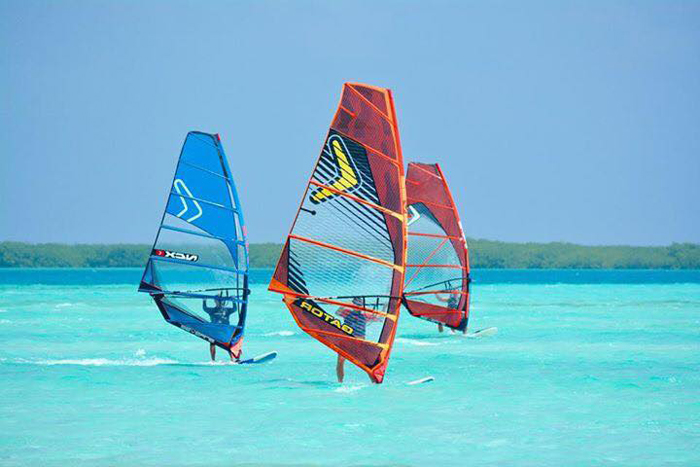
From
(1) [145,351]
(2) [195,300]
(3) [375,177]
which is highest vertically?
(3) [375,177]

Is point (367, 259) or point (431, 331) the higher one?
point (367, 259)

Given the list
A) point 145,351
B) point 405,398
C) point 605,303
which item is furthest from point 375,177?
point 605,303

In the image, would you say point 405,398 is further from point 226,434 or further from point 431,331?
point 431,331

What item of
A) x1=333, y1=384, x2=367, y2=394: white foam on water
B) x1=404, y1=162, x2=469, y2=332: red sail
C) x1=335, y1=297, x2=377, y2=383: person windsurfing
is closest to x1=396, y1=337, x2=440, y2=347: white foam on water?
x1=404, y1=162, x2=469, y2=332: red sail

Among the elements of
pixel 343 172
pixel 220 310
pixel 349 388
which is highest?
pixel 343 172

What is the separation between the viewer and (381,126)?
15.7 meters

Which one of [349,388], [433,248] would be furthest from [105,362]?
[433,248]

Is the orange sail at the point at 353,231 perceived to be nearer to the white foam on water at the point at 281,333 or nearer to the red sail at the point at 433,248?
the red sail at the point at 433,248

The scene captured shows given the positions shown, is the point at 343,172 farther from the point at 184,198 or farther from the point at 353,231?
the point at 184,198

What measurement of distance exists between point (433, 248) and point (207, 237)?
9473 millimetres

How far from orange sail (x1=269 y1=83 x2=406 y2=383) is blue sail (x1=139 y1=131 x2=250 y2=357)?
3.75 meters

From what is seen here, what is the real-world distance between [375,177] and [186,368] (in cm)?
748

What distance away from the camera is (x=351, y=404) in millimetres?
16422

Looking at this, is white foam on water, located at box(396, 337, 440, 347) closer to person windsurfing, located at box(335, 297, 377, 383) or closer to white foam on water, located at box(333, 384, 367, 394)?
white foam on water, located at box(333, 384, 367, 394)
